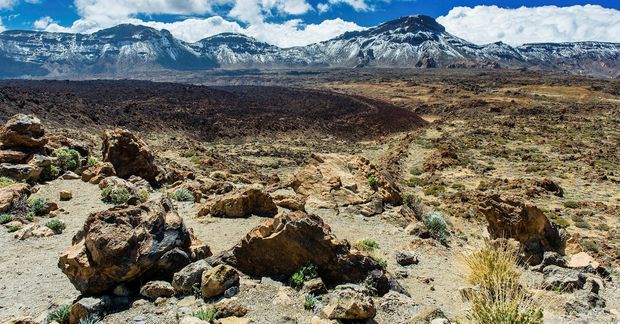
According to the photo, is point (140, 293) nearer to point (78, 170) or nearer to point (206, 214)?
point (206, 214)

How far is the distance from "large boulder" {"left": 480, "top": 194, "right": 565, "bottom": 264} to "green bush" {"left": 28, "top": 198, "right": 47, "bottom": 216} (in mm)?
10775

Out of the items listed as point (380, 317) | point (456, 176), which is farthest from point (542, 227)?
point (456, 176)

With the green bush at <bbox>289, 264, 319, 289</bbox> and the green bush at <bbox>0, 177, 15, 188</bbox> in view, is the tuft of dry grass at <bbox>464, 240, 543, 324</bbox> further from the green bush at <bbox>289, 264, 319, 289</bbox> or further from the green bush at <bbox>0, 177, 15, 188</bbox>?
the green bush at <bbox>0, 177, 15, 188</bbox>

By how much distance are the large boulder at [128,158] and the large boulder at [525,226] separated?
11055 millimetres

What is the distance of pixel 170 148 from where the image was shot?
3231cm

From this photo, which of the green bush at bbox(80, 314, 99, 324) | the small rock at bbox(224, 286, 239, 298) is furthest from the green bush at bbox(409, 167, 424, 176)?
the green bush at bbox(80, 314, 99, 324)

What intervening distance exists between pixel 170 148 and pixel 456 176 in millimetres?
19905

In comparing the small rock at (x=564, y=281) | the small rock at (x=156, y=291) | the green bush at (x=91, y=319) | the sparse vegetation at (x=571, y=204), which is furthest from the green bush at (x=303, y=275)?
the sparse vegetation at (x=571, y=204)

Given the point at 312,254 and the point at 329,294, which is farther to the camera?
the point at 312,254

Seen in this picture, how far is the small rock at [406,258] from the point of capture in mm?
9094

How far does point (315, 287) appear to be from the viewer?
6.89 meters

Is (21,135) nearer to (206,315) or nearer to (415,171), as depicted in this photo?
(206,315)

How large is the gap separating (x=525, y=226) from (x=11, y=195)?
40.1 feet

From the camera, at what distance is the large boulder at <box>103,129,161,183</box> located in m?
15.4
